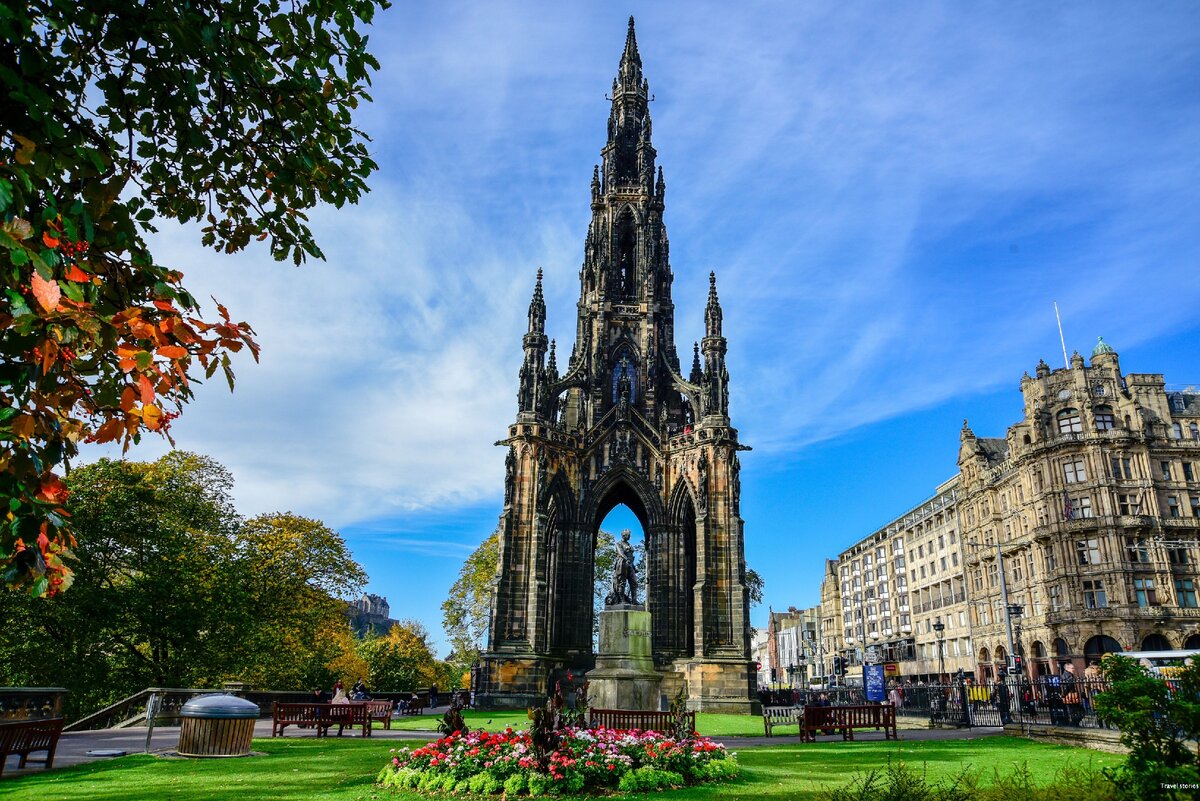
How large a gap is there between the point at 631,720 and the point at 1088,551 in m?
43.1

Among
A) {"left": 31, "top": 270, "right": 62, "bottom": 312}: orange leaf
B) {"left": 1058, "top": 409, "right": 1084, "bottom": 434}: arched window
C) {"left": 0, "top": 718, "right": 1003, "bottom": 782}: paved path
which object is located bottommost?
{"left": 0, "top": 718, "right": 1003, "bottom": 782}: paved path

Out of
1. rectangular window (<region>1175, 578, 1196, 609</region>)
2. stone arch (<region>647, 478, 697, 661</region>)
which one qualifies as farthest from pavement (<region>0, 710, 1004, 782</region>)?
rectangular window (<region>1175, 578, 1196, 609</region>)

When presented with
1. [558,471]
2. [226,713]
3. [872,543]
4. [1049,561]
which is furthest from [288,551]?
[872,543]

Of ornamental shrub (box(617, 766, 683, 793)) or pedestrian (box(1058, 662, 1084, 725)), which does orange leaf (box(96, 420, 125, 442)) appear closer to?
ornamental shrub (box(617, 766, 683, 793))

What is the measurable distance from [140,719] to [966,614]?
59.2 meters

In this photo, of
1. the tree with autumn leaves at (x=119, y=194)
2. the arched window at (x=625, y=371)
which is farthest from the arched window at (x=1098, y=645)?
the tree with autumn leaves at (x=119, y=194)

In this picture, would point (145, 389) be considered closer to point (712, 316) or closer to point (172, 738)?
point (172, 738)

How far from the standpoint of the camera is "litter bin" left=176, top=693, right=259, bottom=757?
14461 millimetres

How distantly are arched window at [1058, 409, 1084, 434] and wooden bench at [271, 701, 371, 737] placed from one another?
4756 centimetres

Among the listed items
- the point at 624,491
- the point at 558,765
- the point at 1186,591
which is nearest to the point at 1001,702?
the point at 558,765

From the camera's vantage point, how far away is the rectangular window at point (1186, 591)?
43844 millimetres

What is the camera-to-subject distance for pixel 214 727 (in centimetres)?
1452

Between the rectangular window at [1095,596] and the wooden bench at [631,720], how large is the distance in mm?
41534

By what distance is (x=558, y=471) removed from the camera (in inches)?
1407
